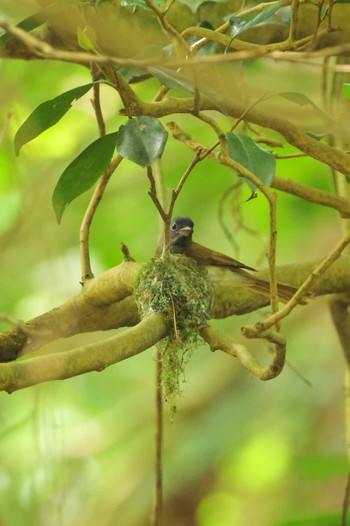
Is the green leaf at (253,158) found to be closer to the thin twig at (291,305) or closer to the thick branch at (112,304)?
the thin twig at (291,305)

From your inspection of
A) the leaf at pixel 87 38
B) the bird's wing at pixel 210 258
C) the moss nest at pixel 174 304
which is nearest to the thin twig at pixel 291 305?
the moss nest at pixel 174 304

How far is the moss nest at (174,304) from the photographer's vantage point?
199 cm

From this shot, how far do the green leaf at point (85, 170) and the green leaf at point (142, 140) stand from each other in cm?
15

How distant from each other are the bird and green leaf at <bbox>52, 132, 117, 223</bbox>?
565mm

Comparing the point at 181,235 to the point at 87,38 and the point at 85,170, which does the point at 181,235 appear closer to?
the point at 85,170

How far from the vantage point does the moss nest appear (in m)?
1.99

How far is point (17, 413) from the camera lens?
3803mm

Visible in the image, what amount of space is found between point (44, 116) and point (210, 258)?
111 centimetres

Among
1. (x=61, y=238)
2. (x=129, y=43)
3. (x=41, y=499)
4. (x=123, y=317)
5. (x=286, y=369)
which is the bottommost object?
(x=286, y=369)

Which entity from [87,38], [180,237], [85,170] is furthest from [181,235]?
[87,38]

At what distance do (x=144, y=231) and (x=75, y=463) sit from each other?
112cm

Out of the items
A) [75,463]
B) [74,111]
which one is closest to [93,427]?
[75,463]

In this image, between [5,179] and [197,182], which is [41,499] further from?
[197,182]

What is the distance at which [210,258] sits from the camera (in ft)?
9.41
